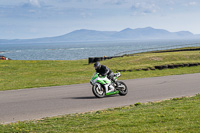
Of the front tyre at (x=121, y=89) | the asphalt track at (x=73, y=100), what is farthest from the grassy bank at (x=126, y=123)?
the front tyre at (x=121, y=89)

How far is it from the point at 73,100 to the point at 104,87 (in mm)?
1488

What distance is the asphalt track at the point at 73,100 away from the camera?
9875 mm

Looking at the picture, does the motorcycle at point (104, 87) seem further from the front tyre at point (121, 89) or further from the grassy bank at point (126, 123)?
the grassy bank at point (126, 123)

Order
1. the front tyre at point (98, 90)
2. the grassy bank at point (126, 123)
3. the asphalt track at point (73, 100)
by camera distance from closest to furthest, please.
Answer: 1. the grassy bank at point (126, 123)
2. the asphalt track at point (73, 100)
3. the front tyre at point (98, 90)

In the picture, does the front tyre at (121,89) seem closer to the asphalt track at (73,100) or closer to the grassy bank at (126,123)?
the asphalt track at (73,100)

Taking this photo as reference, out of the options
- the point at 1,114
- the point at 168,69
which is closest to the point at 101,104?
the point at 1,114

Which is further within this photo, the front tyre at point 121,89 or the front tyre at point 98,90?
the front tyre at point 121,89

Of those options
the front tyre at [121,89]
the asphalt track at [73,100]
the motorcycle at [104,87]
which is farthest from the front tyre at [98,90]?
the front tyre at [121,89]

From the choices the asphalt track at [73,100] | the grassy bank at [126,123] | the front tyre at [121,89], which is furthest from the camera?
the front tyre at [121,89]

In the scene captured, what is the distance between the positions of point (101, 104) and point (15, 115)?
3197 mm

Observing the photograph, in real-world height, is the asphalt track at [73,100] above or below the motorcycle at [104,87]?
below

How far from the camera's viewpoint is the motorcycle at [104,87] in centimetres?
1256

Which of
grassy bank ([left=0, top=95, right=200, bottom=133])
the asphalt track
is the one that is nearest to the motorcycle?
the asphalt track

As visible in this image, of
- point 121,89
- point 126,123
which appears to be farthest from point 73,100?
point 126,123
